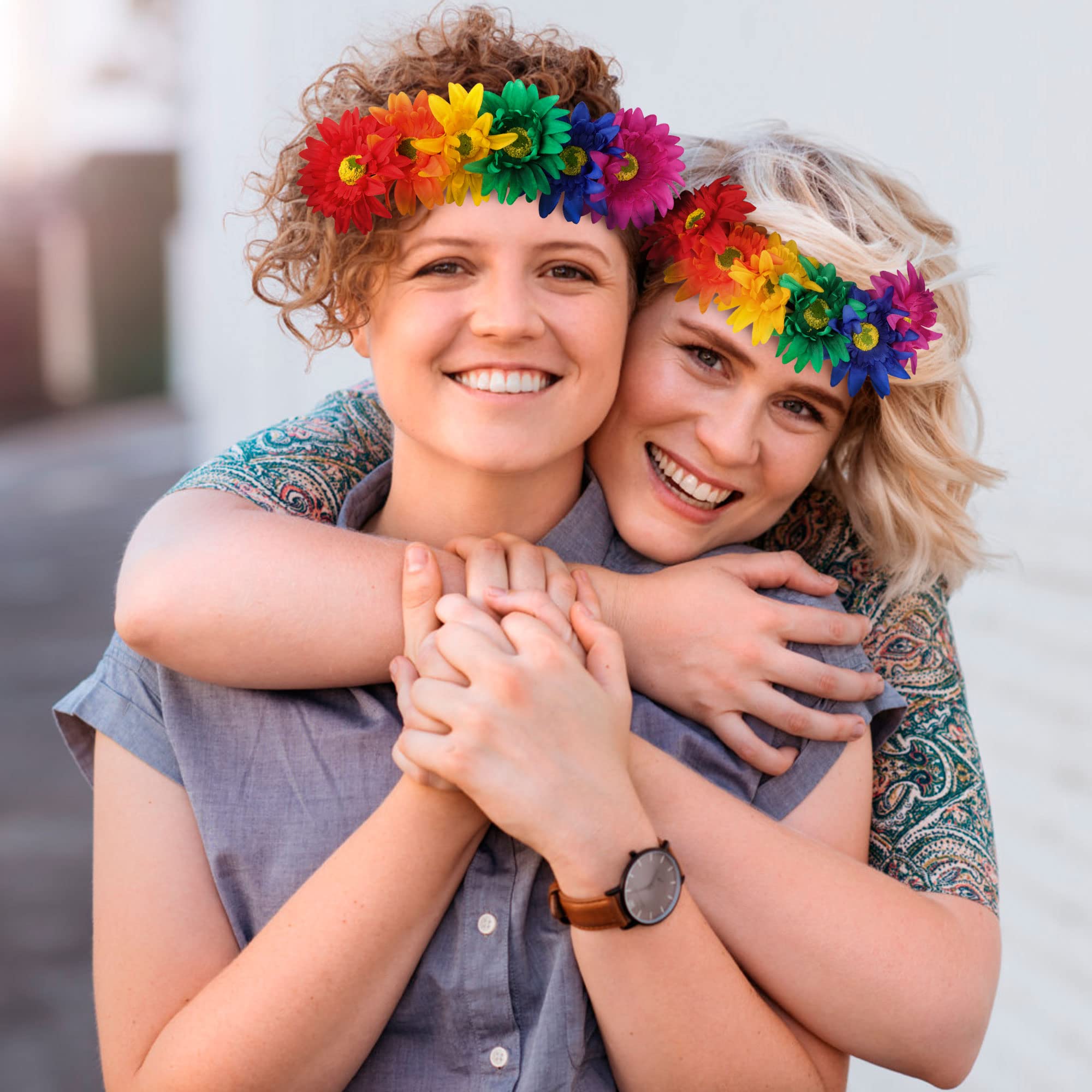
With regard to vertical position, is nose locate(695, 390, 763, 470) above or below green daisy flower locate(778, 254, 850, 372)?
below

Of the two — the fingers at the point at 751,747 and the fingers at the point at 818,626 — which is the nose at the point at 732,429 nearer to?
the fingers at the point at 818,626

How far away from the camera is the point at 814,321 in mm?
2154

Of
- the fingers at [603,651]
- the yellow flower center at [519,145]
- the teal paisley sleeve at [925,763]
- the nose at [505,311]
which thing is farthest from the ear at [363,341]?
the teal paisley sleeve at [925,763]

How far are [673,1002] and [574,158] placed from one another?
1.24 metres

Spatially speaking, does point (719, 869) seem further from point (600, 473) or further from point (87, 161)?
point (87, 161)

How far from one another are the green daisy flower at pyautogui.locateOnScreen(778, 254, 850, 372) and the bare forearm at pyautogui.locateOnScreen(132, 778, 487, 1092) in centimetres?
93

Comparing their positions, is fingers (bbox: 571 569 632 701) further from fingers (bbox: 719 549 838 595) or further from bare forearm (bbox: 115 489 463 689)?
fingers (bbox: 719 549 838 595)

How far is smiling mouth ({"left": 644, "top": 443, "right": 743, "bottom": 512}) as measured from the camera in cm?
226

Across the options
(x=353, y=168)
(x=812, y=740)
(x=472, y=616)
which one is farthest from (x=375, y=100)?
(x=812, y=740)

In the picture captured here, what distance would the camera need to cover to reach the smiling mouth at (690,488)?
2.26 metres

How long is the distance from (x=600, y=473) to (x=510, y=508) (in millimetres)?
205

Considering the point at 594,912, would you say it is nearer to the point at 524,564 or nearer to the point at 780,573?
the point at 524,564

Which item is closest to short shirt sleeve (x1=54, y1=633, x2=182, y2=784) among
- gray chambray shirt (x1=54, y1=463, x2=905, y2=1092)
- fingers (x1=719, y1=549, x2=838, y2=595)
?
gray chambray shirt (x1=54, y1=463, x2=905, y2=1092)

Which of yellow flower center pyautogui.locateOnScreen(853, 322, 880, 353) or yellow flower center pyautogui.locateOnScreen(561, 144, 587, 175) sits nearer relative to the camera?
yellow flower center pyautogui.locateOnScreen(561, 144, 587, 175)
